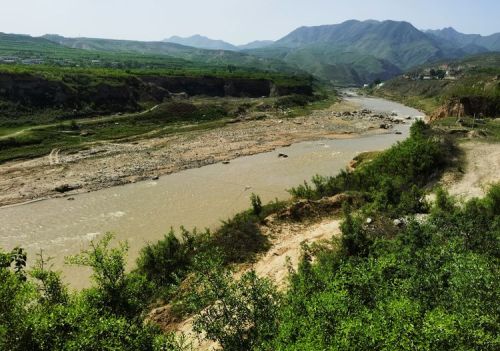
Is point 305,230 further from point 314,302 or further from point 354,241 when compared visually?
point 314,302

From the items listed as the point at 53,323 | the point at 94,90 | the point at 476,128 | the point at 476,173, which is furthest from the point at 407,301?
the point at 94,90

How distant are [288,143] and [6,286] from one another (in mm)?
76160

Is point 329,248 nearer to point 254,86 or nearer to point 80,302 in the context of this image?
point 80,302

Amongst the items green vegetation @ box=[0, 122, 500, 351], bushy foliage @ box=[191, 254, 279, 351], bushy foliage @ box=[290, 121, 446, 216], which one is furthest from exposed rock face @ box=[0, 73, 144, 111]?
bushy foliage @ box=[191, 254, 279, 351]

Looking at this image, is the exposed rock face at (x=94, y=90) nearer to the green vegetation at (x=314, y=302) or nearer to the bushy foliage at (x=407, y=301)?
the green vegetation at (x=314, y=302)

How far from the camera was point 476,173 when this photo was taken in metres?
46.8

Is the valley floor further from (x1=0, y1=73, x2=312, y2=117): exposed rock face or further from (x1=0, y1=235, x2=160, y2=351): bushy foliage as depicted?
(x1=0, y1=73, x2=312, y2=117): exposed rock face

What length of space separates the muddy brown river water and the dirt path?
20.7 metres

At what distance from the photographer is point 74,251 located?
41.2 metres

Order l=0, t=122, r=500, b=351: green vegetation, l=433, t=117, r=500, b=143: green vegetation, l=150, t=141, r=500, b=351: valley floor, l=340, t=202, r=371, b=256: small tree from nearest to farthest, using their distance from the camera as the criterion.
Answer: l=0, t=122, r=500, b=351: green vegetation → l=150, t=141, r=500, b=351: valley floor → l=340, t=202, r=371, b=256: small tree → l=433, t=117, r=500, b=143: green vegetation

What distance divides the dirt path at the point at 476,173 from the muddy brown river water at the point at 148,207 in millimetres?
20726

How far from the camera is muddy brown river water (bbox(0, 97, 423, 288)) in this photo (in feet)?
144

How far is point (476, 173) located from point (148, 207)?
39.8 m

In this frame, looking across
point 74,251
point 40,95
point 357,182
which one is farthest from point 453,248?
point 40,95
